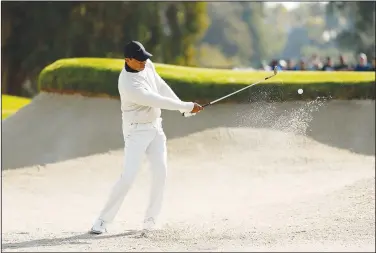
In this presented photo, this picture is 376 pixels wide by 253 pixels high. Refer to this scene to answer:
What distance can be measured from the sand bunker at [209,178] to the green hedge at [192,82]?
0.23 m

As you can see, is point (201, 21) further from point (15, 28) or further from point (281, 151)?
point (281, 151)

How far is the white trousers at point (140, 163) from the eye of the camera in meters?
7.96

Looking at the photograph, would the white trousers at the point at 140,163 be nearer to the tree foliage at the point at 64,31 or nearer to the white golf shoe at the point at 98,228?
the white golf shoe at the point at 98,228

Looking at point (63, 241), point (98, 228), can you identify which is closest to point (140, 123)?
point (98, 228)

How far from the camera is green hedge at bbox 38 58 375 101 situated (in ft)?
53.2

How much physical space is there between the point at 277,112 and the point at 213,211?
2001mm

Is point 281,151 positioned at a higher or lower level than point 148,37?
lower

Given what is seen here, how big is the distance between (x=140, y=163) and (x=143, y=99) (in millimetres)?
652

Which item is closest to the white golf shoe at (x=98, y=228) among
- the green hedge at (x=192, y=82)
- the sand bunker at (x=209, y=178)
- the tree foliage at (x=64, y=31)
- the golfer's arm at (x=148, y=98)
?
the sand bunker at (x=209, y=178)

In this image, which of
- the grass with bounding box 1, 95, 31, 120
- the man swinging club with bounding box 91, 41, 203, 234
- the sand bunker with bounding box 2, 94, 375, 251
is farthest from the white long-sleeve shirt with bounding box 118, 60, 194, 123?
the grass with bounding box 1, 95, 31, 120

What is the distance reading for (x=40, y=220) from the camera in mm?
9523

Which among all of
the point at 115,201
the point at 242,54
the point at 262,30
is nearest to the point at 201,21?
the point at 115,201

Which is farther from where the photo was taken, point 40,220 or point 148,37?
point 148,37

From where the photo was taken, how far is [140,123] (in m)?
8.00
